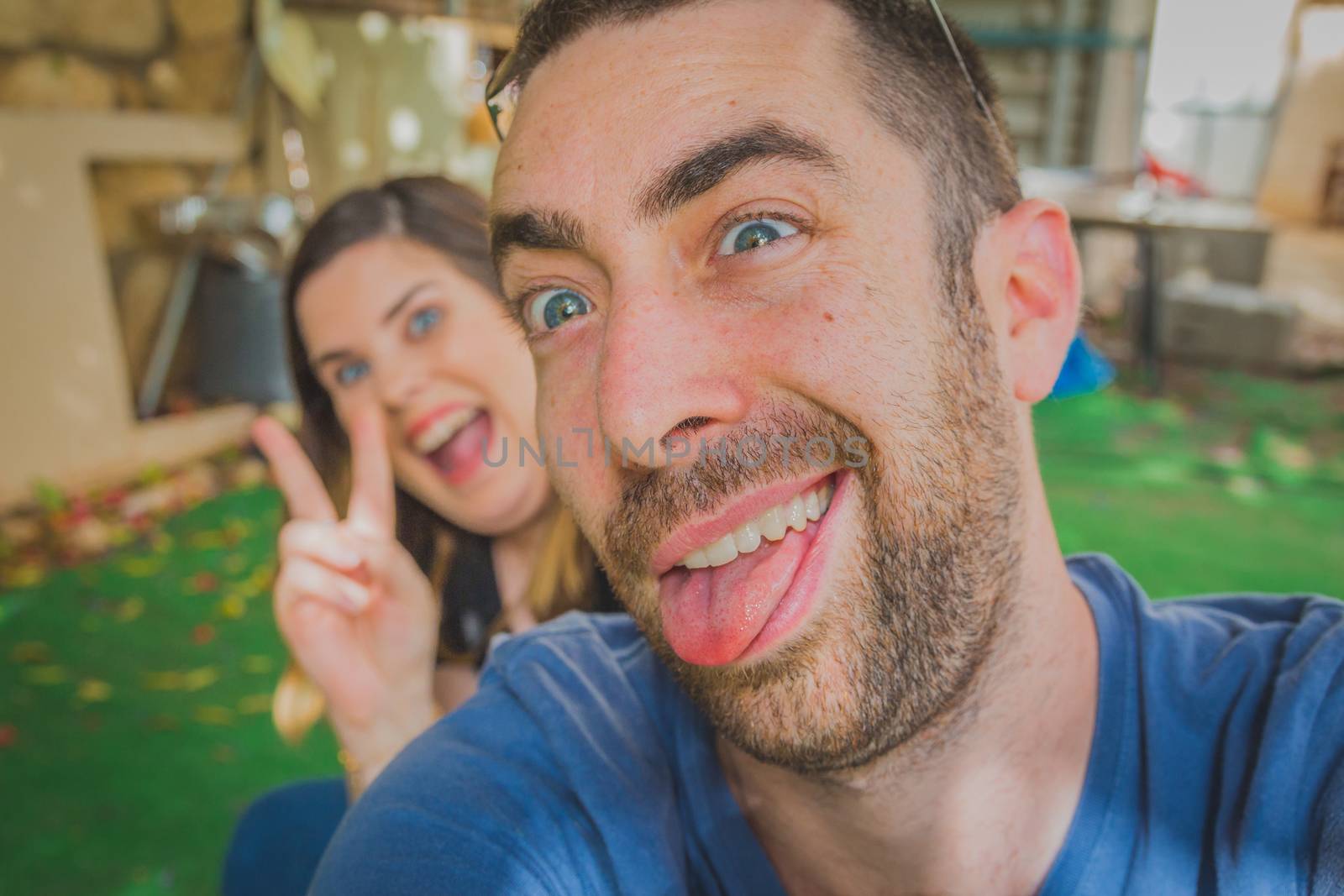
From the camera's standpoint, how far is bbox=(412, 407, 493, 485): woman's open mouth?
211cm

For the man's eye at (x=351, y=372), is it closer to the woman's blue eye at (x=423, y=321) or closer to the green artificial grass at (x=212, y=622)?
the woman's blue eye at (x=423, y=321)

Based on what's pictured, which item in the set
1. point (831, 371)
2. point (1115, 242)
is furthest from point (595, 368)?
point (1115, 242)

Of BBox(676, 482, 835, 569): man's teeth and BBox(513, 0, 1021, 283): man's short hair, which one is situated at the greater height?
BBox(513, 0, 1021, 283): man's short hair

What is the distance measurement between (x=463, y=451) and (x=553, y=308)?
3.07ft

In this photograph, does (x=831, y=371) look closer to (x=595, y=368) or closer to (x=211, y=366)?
(x=595, y=368)

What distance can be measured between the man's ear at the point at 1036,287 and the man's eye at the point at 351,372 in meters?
1.45

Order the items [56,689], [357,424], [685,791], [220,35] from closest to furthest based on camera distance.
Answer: [685,791] → [357,424] → [56,689] → [220,35]

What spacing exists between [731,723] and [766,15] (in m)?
0.79

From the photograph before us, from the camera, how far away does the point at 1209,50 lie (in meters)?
11.0

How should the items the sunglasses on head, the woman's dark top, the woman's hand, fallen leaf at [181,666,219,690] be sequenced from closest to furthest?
the sunglasses on head → the woman's hand → the woman's dark top → fallen leaf at [181,666,219,690]

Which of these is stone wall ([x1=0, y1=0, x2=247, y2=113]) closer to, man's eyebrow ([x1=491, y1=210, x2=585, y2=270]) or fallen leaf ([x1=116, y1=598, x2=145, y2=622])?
fallen leaf ([x1=116, y1=598, x2=145, y2=622])

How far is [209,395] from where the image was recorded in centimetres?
456

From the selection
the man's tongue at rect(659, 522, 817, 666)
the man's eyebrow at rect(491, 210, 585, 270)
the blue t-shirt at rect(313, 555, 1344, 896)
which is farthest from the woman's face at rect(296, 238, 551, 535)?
the man's tongue at rect(659, 522, 817, 666)

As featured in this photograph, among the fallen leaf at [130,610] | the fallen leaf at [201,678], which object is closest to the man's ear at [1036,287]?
the fallen leaf at [201,678]
